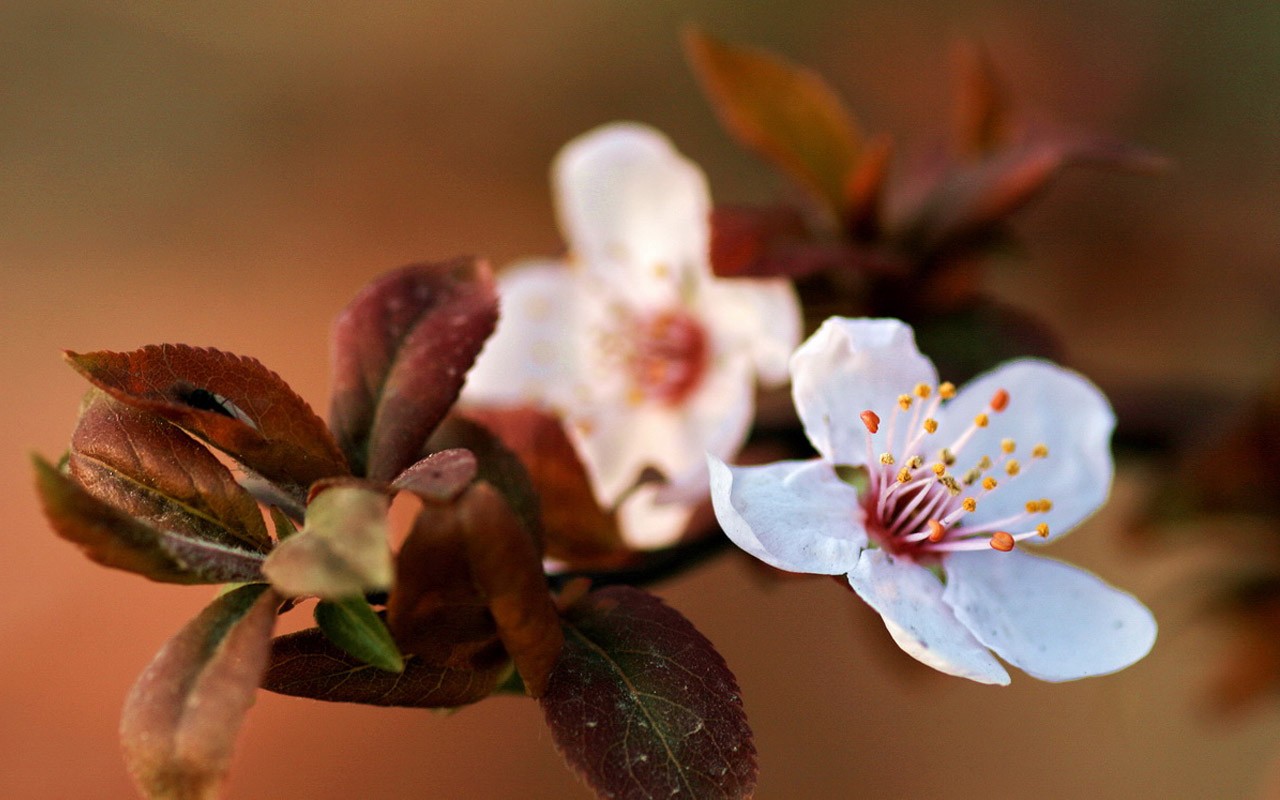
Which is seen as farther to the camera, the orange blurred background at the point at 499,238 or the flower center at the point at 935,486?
the orange blurred background at the point at 499,238

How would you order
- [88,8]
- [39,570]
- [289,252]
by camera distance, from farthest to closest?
[88,8], [289,252], [39,570]

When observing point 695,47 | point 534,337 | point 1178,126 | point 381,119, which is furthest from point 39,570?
point 1178,126

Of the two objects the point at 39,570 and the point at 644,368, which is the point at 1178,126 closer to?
the point at 644,368

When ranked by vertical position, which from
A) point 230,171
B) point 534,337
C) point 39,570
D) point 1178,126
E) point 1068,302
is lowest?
point 39,570

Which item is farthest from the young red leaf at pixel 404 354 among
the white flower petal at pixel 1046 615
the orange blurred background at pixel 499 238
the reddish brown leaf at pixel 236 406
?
the orange blurred background at pixel 499 238

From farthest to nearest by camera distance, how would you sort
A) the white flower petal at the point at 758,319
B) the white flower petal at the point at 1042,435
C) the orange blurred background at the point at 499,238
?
the orange blurred background at the point at 499,238 → the white flower petal at the point at 758,319 → the white flower petal at the point at 1042,435

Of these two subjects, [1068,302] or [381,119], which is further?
[381,119]

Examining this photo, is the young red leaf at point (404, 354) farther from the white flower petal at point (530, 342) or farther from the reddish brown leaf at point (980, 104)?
the reddish brown leaf at point (980, 104)

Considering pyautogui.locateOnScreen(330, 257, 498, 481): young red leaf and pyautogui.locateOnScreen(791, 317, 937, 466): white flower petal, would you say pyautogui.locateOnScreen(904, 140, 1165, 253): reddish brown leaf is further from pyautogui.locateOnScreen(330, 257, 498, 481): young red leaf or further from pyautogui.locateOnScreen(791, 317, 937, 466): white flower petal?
pyautogui.locateOnScreen(330, 257, 498, 481): young red leaf
